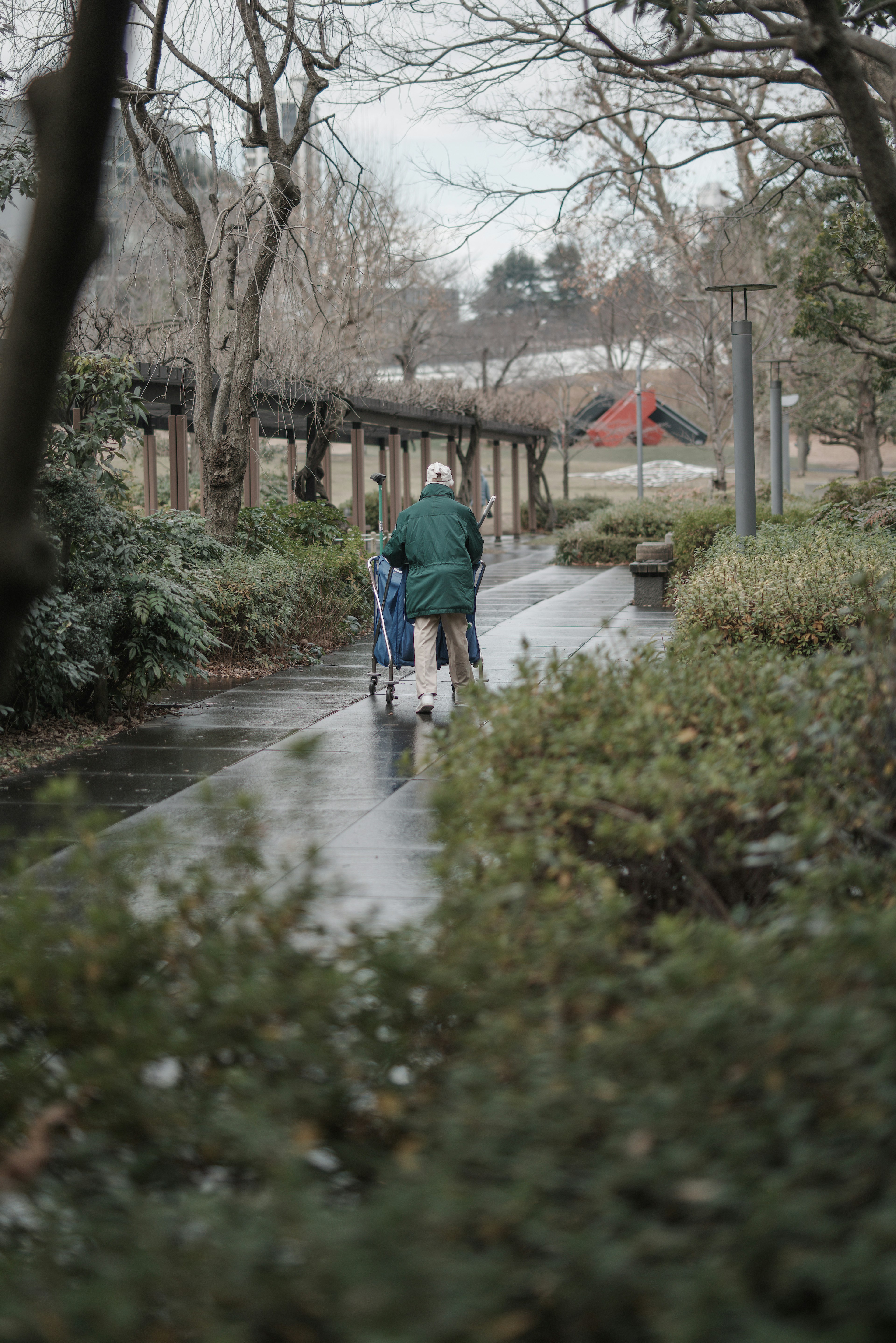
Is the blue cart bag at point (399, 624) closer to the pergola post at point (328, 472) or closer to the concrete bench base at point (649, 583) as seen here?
the concrete bench base at point (649, 583)

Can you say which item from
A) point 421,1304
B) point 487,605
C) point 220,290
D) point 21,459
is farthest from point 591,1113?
point 487,605

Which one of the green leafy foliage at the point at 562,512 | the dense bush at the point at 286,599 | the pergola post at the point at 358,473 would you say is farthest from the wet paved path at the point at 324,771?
the green leafy foliage at the point at 562,512

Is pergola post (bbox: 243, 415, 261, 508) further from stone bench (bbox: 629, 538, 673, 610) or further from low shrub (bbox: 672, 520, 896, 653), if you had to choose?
low shrub (bbox: 672, 520, 896, 653)

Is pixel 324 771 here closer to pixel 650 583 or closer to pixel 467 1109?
pixel 467 1109

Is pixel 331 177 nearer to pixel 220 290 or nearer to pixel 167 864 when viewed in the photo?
pixel 220 290

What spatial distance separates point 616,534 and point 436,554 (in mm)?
15757

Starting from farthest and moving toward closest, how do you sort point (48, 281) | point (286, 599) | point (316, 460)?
1. point (316, 460)
2. point (286, 599)
3. point (48, 281)

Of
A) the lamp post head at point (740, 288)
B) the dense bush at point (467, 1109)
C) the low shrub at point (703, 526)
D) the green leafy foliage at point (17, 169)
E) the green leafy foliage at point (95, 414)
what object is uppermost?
the green leafy foliage at point (17, 169)

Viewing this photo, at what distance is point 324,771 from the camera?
7199mm

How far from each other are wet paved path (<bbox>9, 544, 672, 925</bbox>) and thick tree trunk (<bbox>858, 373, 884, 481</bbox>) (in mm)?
27655

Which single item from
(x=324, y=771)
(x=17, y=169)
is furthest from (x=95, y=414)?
(x=324, y=771)

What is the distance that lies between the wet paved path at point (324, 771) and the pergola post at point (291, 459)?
272 inches

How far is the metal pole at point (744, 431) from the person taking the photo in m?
12.8

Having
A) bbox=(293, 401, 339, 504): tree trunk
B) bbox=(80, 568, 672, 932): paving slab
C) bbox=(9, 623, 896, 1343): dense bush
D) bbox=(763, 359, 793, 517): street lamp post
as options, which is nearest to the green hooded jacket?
bbox=(80, 568, 672, 932): paving slab
